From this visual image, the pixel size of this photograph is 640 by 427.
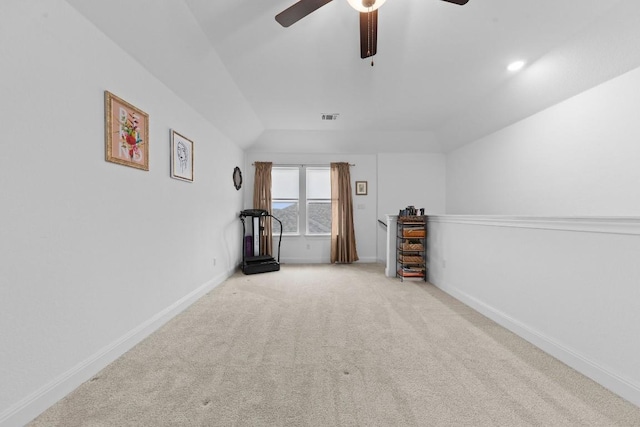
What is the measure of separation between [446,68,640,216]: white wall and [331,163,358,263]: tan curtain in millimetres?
2514

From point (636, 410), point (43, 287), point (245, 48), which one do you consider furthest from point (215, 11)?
point (636, 410)

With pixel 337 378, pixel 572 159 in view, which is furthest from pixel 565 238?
pixel 337 378

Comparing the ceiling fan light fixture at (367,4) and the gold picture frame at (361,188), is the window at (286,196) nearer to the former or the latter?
the gold picture frame at (361,188)

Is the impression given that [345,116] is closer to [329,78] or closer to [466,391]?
[329,78]

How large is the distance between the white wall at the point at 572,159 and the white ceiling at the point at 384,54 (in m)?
0.19

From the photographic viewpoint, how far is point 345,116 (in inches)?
183

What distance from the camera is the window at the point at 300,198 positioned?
6.03 meters

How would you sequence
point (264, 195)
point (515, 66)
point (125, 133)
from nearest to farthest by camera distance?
point (125, 133) → point (515, 66) → point (264, 195)

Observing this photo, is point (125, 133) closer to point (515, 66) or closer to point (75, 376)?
point (75, 376)

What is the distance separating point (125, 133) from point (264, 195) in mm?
3654

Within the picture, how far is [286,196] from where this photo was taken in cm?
610

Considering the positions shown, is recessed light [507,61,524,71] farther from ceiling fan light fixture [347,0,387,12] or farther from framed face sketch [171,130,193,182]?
framed face sketch [171,130,193,182]

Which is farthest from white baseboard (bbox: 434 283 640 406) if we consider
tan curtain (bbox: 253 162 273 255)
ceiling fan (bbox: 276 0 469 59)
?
tan curtain (bbox: 253 162 273 255)

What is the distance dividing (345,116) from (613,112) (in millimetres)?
3253
